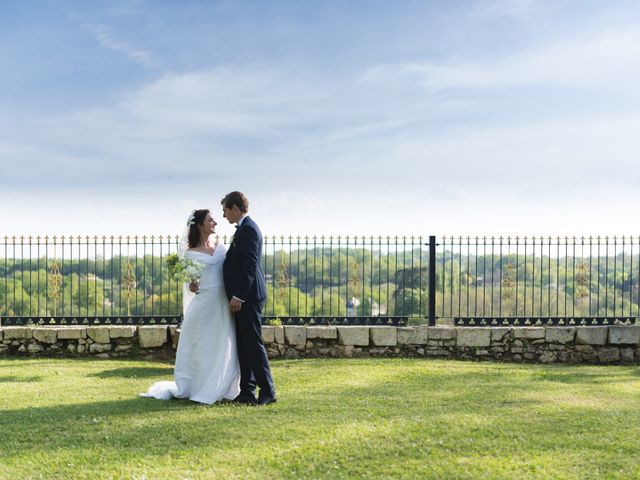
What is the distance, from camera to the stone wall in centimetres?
1243

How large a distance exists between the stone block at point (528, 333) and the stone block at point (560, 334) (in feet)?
0.44

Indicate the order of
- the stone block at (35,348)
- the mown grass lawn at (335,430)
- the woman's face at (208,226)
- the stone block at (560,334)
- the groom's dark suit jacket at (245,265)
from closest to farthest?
the mown grass lawn at (335,430), the groom's dark suit jacket at (245,265), the woman's face at (208,226), the stone block at (35,348), the stone block at (560,334)

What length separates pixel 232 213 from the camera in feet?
24.1

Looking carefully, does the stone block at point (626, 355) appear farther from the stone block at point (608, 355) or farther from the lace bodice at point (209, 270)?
the lace bodice at point (209, 270)

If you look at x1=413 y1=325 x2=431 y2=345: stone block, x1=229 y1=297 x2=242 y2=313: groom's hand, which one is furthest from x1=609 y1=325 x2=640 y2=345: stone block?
x1=229 y1=297 x2=242 y2=313: groom's hand

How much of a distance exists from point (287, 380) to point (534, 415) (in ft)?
11.7

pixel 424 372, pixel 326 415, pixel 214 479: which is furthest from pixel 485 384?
pixel 214 479

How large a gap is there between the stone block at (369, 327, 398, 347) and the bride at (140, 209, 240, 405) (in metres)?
5.15

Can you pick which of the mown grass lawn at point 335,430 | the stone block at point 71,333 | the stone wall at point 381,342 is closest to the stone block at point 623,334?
the stone wall at point 381,342

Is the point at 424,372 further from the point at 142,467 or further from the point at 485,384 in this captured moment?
the point at 142,467

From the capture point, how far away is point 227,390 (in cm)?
762

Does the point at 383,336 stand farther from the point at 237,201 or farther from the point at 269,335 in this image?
the point at 237,201

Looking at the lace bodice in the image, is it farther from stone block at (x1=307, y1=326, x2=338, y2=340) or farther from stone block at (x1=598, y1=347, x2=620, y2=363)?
stone block at (x1=598, y1=347, x2=620, y2=363)

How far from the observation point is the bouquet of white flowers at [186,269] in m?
7.45
